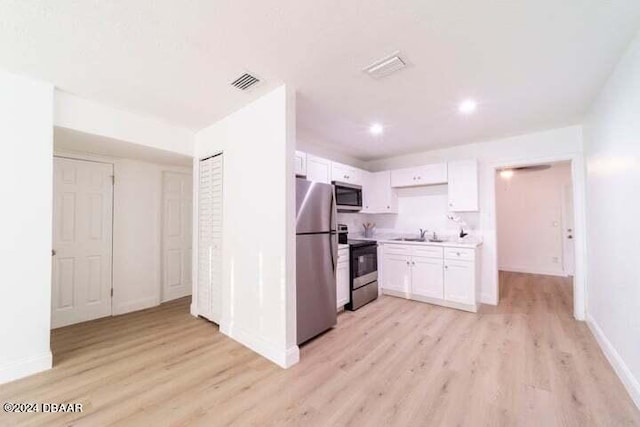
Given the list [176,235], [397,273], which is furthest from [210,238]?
[397,273]

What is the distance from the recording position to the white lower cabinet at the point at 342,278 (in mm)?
3448

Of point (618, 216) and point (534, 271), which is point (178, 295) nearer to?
point (618, 216)

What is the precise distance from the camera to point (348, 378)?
2.09 meters

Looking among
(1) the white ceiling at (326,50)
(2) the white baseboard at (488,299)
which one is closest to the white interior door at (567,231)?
(2) the white baseboard at (488,299)

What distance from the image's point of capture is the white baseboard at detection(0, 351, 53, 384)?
80.4 inches

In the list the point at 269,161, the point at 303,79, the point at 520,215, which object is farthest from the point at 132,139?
the point at 520,215

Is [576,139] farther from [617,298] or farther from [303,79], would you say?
[303,79]

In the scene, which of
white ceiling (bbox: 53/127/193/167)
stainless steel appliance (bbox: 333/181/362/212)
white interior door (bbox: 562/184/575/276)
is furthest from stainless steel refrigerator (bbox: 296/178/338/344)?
white interior door (bbox: 562/184/575/276)

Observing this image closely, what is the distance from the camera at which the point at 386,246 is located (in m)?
4.32

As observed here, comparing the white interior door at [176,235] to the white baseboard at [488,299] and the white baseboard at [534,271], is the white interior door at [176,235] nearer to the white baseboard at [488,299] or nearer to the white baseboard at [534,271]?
the white baseboard at [488,299]

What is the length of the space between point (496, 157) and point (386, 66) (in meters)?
2.82

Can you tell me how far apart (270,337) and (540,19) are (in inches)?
119

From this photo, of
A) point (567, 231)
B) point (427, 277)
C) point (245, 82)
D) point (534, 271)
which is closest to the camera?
point (245, 82)

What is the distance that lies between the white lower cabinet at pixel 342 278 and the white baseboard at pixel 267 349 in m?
1.17
